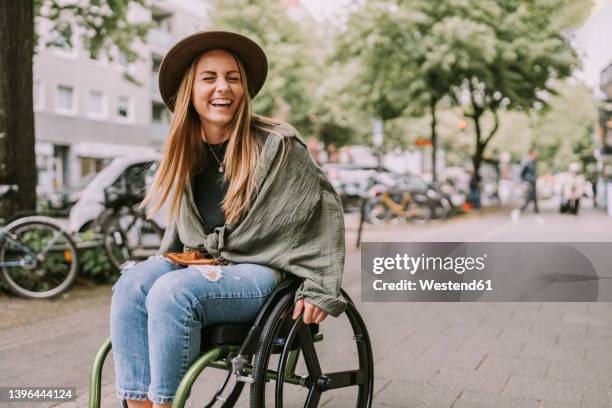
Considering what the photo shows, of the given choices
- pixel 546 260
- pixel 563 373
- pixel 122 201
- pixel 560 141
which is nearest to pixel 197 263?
pixel 563 373

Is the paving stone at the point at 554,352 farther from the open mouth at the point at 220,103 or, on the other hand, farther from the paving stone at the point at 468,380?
the open mouth at the point at 220,103

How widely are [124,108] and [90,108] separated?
250cm

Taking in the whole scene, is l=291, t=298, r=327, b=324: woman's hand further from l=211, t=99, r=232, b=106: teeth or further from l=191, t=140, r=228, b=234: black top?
l=211, t=99, r=232, b=106: teeth

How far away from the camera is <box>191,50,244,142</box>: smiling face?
91.1 inches

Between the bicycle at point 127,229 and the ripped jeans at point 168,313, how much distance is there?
4583 millimetres

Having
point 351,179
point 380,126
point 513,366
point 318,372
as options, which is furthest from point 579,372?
point 351,179

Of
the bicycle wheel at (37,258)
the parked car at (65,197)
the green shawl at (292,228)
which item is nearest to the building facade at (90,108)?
the parked car at (65,197)

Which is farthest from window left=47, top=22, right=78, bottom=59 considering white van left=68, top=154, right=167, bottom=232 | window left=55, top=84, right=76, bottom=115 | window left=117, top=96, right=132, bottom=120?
window left=117, top=96, right=132, bottom=120

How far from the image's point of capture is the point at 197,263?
225 centimetres

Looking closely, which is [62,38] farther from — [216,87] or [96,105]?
[96,105]

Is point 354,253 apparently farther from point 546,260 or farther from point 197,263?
point 197,263

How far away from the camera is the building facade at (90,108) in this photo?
1126 inches

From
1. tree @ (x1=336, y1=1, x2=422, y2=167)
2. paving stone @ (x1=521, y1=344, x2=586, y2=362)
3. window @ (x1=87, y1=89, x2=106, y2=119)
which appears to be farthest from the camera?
window @ (x1=87, y1=89, x2=106, y2=119)

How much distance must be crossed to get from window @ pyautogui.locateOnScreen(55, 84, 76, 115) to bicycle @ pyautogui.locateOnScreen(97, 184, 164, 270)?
23575 mm
